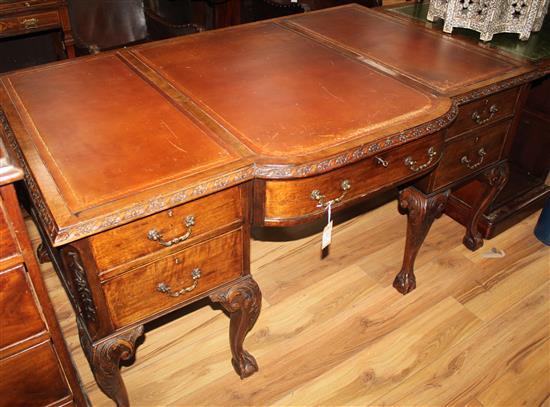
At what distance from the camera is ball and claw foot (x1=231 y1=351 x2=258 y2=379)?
1772 mm

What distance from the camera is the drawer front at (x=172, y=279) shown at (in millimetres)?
1246

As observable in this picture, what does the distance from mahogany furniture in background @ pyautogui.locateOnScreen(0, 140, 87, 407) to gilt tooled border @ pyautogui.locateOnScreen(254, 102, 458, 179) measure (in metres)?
0.54

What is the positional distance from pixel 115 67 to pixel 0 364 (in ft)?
3.14

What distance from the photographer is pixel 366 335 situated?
198 centimetres

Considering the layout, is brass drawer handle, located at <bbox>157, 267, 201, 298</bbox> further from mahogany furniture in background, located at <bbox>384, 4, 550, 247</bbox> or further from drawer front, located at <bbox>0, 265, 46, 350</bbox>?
mahogany furniture in background, located at <bbox>384, 4, 550, 247</bbox>

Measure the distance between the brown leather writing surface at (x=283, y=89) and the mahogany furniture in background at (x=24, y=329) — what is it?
0.57 m

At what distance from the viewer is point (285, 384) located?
1.79 metres

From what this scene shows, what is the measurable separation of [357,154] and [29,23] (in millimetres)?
2262

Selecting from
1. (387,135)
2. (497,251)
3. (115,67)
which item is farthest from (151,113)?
(497,251)

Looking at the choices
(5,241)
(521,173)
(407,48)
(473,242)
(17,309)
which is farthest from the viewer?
(521,173)

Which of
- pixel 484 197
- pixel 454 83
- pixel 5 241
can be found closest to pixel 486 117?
pixel 454 83

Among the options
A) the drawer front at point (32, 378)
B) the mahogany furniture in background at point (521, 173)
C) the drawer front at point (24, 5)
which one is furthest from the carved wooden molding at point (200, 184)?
the drawer front at point (24, 5)

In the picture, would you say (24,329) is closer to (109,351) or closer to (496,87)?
(109,351)

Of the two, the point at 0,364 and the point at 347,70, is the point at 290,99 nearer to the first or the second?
the point at 347,70
